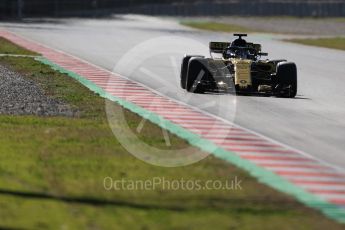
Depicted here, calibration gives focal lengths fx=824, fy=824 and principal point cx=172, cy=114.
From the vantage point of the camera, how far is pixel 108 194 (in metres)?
8.91

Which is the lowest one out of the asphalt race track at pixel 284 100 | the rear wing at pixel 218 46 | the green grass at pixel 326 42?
the green grass at pixel 326 42

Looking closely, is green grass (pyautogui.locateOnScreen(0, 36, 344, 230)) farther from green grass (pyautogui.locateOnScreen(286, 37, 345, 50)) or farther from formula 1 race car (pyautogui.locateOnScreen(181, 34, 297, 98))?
green grass (pyautogui.locateOnScreen(286, 37, 345, 50))

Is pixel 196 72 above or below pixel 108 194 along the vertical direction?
below

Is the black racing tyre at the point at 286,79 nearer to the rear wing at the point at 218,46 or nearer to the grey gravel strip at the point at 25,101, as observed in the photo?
the rear wing at the point at 218,46

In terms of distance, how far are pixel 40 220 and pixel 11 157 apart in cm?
314

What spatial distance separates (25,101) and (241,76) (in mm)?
4949

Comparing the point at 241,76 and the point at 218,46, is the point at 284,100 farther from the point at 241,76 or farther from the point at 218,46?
the point at 218,46

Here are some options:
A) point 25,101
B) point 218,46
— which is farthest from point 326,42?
point 25,101

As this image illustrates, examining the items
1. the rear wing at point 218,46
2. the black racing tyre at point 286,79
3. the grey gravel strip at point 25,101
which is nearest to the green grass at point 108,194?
the grey gravel strip at point 25,101

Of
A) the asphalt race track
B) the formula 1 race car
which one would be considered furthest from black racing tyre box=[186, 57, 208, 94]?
the asphalt race track

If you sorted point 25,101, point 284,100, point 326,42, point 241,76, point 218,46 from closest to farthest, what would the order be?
point 25,101 < point 284,100 < point 241,76 < point 218,46 < point 326,42

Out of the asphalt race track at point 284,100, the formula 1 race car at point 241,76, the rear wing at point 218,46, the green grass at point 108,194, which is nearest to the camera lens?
the green grass at point 108,194

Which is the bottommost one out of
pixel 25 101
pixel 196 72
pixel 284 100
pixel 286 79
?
pixel 284 100

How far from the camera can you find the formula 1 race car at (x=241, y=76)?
1875 centimetres
